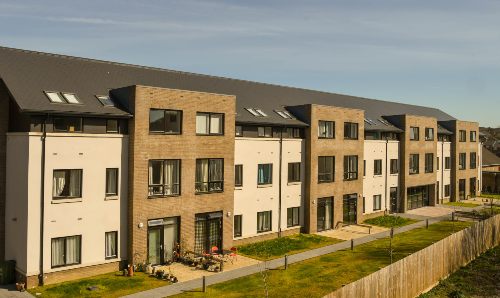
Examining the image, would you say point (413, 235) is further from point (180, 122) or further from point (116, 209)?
point (116, 209)

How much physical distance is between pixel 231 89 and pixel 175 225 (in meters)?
15.2

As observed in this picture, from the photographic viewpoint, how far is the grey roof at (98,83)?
79.2 feet

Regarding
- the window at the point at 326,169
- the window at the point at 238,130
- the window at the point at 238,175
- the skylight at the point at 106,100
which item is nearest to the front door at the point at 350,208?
the window at the point at 326,169

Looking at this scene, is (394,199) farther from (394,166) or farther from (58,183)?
(58,183)

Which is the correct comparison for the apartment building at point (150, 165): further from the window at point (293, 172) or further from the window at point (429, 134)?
the window at point (429, 134)

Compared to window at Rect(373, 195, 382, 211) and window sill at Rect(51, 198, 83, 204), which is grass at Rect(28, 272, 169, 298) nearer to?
window sill at Rect(51, 198, 83, 204)

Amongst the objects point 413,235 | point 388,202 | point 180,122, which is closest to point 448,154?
point 388,202

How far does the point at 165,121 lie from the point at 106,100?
12.3 feet

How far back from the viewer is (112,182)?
84.1 ft

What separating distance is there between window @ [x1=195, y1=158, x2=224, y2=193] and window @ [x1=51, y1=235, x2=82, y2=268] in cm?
811

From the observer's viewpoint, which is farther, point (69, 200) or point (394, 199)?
point (394, 199)

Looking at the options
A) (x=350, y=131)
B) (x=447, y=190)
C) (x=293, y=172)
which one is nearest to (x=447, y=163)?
(x=447, y=190)

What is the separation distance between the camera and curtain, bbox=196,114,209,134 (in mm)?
28984

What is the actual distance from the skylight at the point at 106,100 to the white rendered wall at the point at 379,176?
27396 mm
